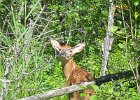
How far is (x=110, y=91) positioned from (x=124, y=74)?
0.68 metres

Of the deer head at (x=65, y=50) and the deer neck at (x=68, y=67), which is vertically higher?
the deer head at (x=65, y=50)

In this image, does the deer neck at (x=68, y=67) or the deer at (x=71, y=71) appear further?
the deer neck at (x=68, y=67)

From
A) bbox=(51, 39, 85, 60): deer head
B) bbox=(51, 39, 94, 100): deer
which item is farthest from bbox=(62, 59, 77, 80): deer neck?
bbox=(51, 39, 85, 60): deer head

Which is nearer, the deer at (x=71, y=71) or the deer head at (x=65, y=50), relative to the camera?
the deer at (x=71, y=71)

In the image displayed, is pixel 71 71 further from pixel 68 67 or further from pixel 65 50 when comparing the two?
pixel 65 50

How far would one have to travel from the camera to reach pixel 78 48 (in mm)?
7969

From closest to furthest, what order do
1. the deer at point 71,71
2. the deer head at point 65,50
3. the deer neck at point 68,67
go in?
the deer at point 71,71
the deer neck at point 68,67
the deer head at point 65,50

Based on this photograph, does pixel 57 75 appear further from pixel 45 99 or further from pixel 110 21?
pixel 45 99

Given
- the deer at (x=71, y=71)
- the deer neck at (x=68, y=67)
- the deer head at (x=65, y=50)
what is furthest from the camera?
the deer head at (x=65, y=50)

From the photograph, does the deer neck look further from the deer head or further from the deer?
the deer head

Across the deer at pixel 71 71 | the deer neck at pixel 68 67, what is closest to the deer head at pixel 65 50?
the deer at pixel 71 71

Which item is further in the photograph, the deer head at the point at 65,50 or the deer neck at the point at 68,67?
the deer head at the point at 65,50

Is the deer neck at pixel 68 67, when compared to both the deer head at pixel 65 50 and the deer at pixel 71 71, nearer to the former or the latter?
the deer at pixel 71 71

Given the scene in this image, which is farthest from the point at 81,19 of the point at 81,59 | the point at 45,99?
the point at 45,99
